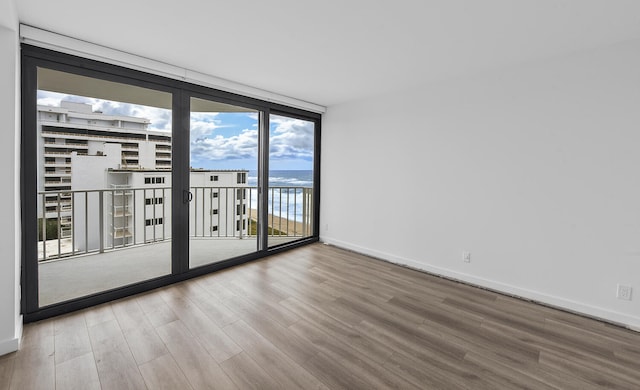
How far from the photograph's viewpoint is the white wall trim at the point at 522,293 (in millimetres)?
2295

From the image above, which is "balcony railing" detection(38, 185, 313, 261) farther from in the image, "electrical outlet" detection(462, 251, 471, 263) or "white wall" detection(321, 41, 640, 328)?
"electrical outlet" detection(462, 251, 471, 263)

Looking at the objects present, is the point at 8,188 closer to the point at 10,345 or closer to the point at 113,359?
the point at 10,345

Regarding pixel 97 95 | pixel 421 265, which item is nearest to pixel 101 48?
pixel 97 95

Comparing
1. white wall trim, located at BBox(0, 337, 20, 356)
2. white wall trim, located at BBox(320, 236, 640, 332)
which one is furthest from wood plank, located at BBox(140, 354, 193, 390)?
white wall trim, located at BBox(320, 236, 640, 332)

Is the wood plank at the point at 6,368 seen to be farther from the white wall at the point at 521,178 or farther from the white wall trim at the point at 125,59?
the white wall at the point at 521,178

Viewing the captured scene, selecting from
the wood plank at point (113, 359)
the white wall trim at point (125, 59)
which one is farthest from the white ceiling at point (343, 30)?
the wood plank at point (113, 359)

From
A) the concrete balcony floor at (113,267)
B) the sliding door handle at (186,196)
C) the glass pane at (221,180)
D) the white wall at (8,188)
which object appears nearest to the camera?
the white wall at (8,188)

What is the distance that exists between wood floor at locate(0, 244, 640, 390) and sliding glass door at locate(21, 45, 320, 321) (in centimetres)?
65

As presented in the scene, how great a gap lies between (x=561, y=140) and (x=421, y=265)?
204 centimetres

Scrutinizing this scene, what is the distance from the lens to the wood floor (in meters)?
1.61

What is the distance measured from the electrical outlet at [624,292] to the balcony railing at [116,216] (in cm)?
388

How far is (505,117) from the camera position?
285 centimetres

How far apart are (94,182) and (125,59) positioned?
2.52 meters

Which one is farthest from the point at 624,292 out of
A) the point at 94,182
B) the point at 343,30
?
the point at 94,182
